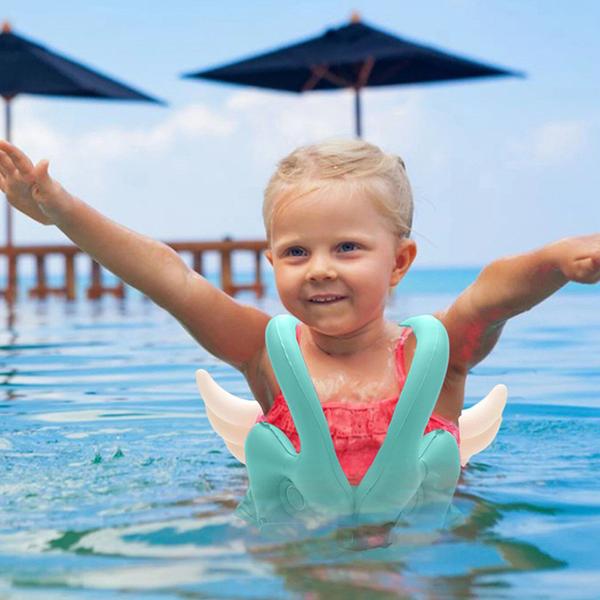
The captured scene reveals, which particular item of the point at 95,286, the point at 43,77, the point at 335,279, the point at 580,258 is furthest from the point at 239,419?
the point at 95,286

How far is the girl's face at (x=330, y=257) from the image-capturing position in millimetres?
2639

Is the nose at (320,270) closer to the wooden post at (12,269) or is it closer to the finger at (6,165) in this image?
the finger at (6,165)

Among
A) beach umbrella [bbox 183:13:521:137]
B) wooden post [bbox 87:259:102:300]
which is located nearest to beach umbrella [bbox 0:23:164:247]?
beach umbrella [bbox 183:13:521:137]

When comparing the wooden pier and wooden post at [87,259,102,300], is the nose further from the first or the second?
wooden post at [87,259,102,300]

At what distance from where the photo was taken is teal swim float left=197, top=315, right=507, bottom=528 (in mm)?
2545

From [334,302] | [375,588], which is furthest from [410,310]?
[375,588]

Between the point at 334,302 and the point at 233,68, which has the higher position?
the point at 233,68

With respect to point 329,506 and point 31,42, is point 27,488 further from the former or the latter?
point 31,42

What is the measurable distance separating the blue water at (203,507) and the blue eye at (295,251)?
0.63m

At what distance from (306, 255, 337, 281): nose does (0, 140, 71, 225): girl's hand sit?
24.3 inches

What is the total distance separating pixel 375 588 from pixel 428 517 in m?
0.59

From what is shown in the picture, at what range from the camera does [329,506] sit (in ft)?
8.41

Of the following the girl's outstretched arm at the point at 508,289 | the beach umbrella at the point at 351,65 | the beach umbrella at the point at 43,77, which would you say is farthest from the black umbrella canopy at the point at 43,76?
the girl's outstretched arm at the point at 508,289

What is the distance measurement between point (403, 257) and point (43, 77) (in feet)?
42.7
